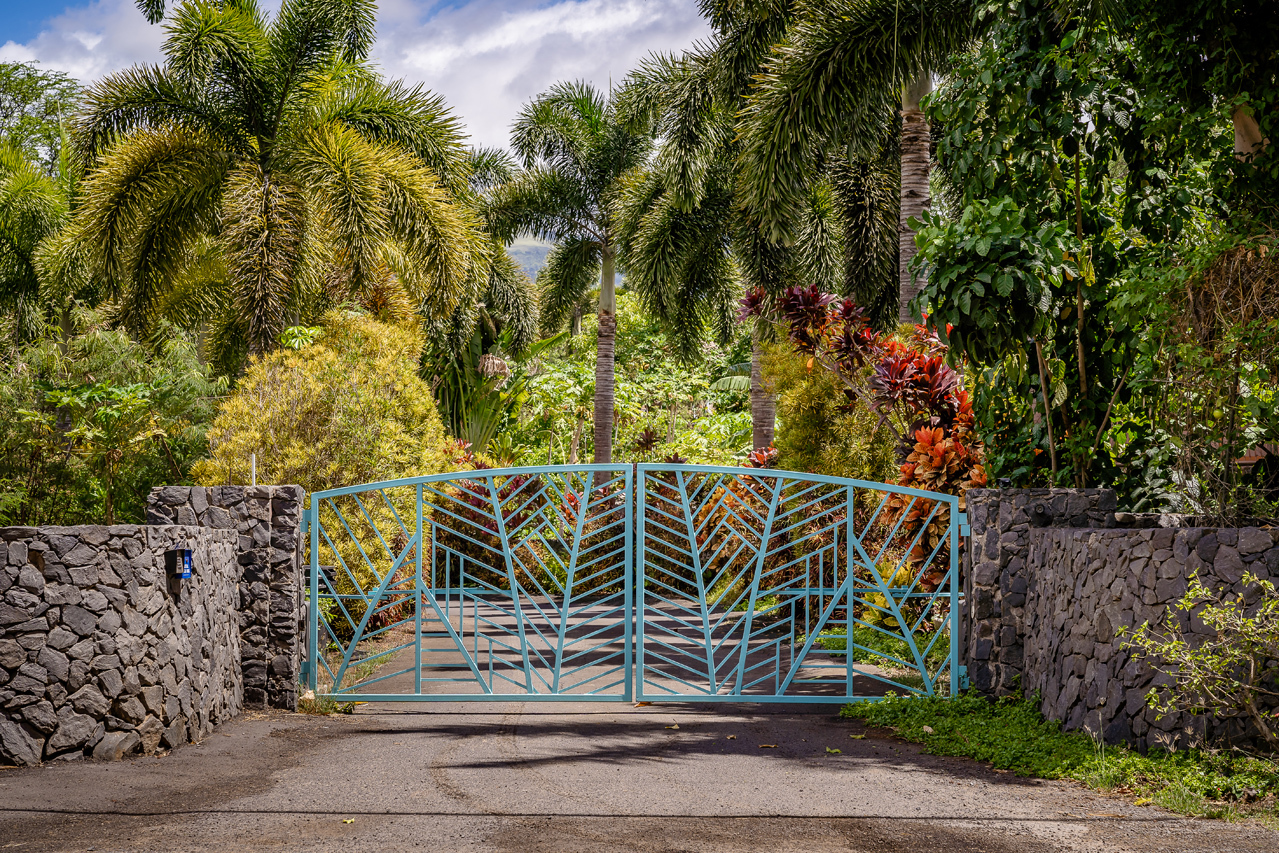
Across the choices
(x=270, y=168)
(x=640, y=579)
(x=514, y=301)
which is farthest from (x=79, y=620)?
(x=514, y=301)

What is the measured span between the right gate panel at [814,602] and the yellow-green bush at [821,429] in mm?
392

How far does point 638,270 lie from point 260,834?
48.1ft

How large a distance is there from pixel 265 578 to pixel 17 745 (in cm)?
232

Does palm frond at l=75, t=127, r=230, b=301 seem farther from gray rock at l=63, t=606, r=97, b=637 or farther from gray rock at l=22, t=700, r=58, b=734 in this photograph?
gray rock at l=22, t=700, r=58, b=734

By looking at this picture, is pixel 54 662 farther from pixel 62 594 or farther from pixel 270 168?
pixel 270 168

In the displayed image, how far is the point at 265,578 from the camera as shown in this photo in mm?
8125

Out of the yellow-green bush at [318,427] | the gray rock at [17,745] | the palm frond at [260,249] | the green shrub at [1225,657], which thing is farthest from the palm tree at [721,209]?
the gray rock at [17,745]

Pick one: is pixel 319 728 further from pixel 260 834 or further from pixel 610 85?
pixel 610 85

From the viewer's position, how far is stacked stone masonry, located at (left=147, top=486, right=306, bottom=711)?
26.5ft

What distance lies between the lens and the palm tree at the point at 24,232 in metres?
19.8

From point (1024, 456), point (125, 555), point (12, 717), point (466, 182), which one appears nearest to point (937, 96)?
point (1024, 456)

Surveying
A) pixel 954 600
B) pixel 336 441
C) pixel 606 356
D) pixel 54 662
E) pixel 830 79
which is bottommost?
pixel 54 662

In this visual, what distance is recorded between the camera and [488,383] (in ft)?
88.0

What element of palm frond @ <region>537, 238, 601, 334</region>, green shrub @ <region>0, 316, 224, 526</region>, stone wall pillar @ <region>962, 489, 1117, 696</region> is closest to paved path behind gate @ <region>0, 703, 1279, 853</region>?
stone wall pillar @ <region>962, 489, 1117, 696</region>
